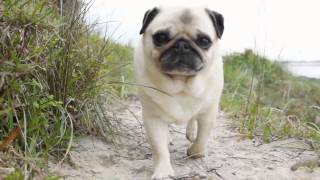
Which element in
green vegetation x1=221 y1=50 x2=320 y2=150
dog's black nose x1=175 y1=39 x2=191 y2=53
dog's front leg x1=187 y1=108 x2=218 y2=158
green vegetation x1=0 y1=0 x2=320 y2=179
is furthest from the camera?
green vegetation x1=221 y1=50 x2=320 y2=150

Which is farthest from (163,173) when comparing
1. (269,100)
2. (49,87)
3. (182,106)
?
(269,100)

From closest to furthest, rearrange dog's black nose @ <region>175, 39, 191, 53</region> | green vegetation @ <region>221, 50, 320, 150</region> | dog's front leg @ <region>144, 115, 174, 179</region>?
dog's black nose @ <region>175, 39, 191, 53</region> → dog's front leg @ <region>144, 115, 174, 179</region> → green vegetation @ <region>221, 50, 320, 150</region>

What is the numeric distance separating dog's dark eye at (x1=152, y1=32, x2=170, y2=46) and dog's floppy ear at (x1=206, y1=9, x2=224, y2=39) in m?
0.29

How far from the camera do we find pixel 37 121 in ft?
8.74

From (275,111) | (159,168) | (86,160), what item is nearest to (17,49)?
(86,160)

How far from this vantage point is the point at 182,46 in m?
2.88

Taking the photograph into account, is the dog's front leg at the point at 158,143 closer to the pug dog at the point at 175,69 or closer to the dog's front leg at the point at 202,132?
the pug dog at the point at 175,69

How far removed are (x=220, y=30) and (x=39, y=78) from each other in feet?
3.32

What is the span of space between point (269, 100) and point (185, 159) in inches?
129

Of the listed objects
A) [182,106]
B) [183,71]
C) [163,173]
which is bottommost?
[163,173]

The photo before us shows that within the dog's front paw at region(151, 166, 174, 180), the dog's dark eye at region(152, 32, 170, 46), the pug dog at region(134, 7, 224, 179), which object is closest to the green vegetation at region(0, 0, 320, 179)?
the pug dog at region(134, 7, 224, 179)

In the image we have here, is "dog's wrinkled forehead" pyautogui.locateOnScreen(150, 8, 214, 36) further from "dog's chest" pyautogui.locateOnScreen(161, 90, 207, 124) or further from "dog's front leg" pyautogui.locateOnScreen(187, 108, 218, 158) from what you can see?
"dog's front leg" pyautogui.locateOnScreen(187, 108, 218, 158)

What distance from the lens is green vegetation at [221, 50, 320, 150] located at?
402 cm

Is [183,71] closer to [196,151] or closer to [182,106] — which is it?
[182,106]
